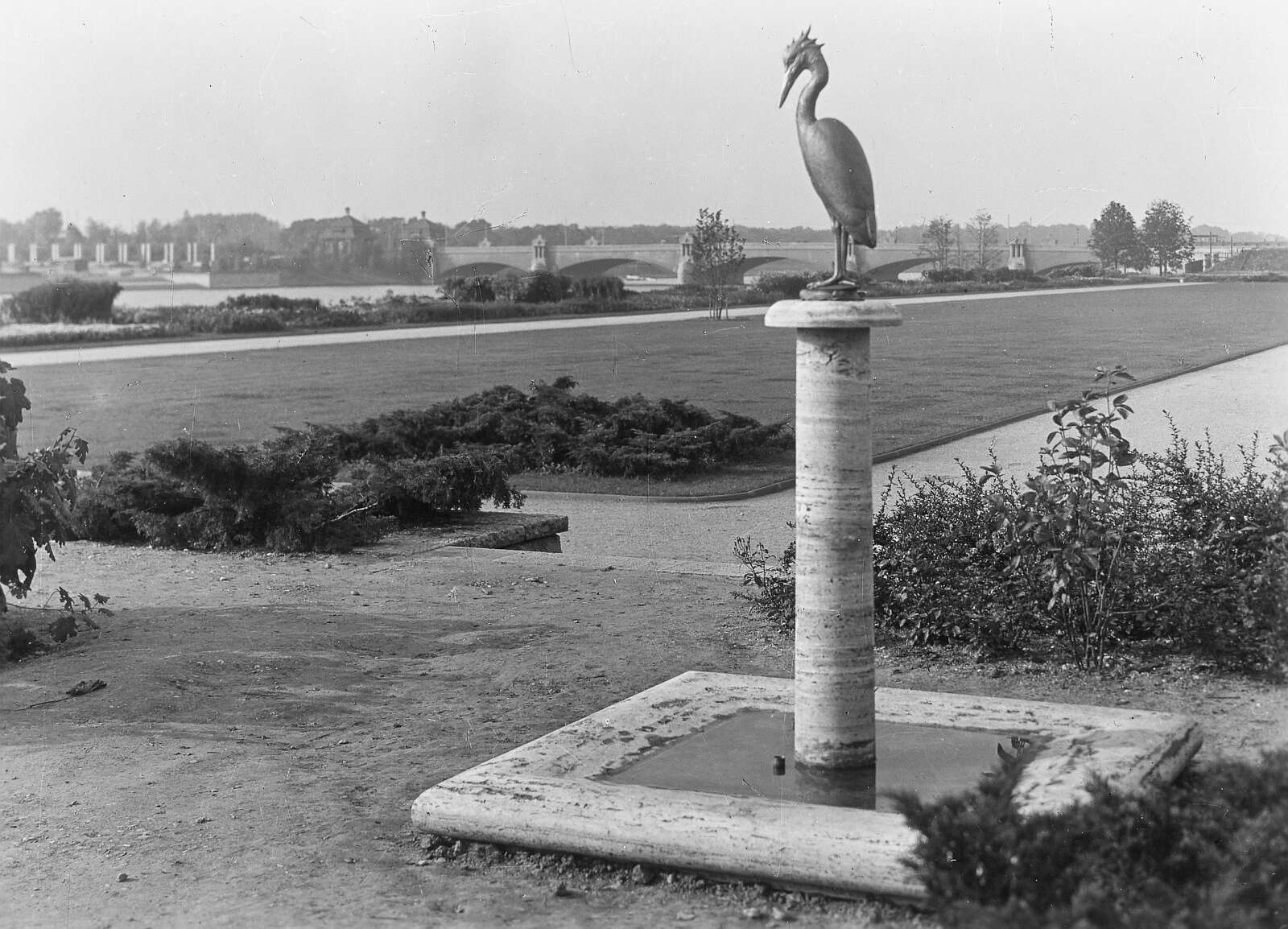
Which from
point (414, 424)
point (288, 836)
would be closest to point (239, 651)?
point (288, 836)

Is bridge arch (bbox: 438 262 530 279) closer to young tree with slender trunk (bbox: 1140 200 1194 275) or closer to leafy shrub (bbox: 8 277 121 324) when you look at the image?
leafy shrub (bbox: 8 277 121 324)

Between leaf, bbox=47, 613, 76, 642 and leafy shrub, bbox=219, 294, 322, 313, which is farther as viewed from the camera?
leafy shrub, bbox=219, 294, 322, 313

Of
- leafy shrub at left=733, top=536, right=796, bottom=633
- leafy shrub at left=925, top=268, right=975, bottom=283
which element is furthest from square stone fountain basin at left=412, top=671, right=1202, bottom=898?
leafy shrub at left=925, top=268, right=975, bottom=283

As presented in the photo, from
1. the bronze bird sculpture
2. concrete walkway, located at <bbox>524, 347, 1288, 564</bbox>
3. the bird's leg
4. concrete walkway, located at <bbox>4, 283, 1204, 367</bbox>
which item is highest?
the bronze bird sculpture

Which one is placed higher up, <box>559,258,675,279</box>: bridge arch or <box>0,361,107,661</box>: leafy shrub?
<box>559,258,675,279</box>: bridge arch

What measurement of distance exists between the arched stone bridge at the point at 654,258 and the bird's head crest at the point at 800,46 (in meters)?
32.6

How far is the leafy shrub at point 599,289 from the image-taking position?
41.6 meters

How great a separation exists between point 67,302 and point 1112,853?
2597 centimetres

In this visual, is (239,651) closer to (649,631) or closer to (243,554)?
(649,631)

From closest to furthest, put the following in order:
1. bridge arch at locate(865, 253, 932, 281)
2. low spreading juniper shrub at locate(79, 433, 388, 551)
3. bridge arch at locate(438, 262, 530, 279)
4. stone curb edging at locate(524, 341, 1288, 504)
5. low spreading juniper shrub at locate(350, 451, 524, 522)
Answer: low spreading juniper shrub at locate(79, 433, 388, 551) < low spreading juniper shrub at locate(350, 451, 524, 522) < stone curb edging at locate(524, 341, 1288, 504) < bridge arch at locate(438, 262, 530, 279) < bridge arch at locate(865, 253, 932, 281)

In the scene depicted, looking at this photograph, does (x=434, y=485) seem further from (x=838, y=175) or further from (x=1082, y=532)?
(x=838, y=175)

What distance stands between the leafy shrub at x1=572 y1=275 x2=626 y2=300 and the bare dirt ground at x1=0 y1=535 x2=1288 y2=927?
3112cm

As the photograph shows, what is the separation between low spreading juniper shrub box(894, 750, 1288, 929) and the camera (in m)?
2.91

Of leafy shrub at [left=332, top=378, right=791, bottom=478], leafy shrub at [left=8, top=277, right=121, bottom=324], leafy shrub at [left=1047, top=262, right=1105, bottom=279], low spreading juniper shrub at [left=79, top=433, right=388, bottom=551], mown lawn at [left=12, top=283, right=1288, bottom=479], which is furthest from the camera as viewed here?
leafy shrub at [left=1047, top=262, right=1105, bottom=279]
